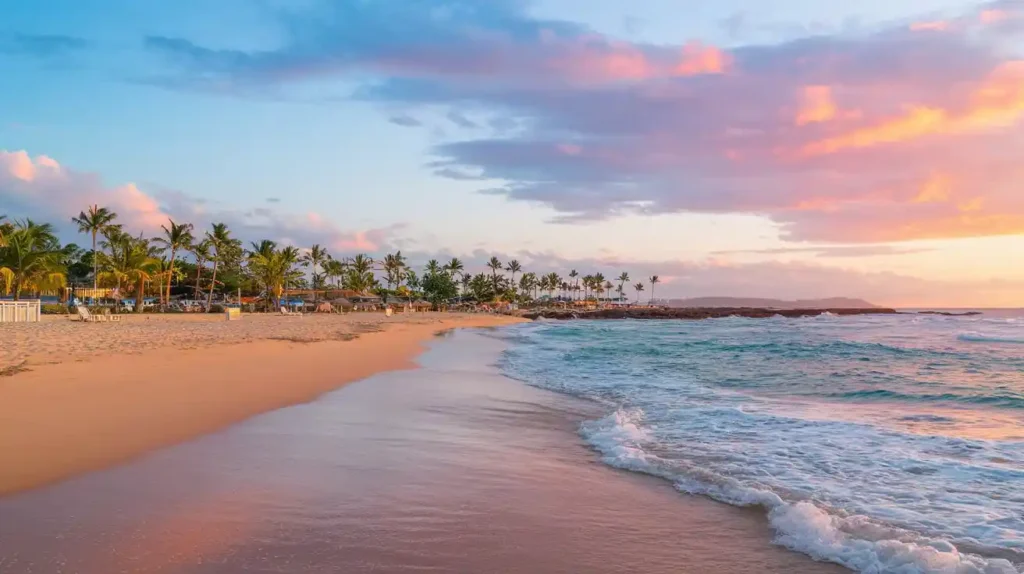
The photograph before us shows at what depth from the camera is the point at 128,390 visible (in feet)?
32.5

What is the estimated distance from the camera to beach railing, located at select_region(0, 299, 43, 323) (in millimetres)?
29594

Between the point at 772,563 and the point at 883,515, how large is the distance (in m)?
1.81

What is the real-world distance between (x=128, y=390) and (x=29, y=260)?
126 ft

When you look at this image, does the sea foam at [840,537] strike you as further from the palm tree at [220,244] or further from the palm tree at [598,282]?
the palm tree at [598,282]

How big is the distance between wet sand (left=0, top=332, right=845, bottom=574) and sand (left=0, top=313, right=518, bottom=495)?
22.9 inches

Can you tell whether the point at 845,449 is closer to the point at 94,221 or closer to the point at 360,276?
the point at 94,221

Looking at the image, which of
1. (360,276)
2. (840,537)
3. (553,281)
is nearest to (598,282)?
(553,281)

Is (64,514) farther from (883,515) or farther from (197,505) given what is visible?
(883,515)

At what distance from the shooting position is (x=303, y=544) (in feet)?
13.6

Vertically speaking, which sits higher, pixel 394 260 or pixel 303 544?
pixel 394 260

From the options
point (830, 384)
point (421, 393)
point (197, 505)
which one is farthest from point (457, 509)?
point (830, 384)

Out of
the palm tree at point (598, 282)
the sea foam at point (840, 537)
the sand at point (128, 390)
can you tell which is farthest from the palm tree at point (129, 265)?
the palm tree at point (598, 282)

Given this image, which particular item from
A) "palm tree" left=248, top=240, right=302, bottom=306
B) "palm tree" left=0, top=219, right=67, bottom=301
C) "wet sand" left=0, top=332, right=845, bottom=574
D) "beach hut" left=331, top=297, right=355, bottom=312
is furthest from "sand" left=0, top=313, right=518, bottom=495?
"beach hut" left=331, top=297, right=355, bottom=312

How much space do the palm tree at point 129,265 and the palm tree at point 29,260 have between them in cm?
756
